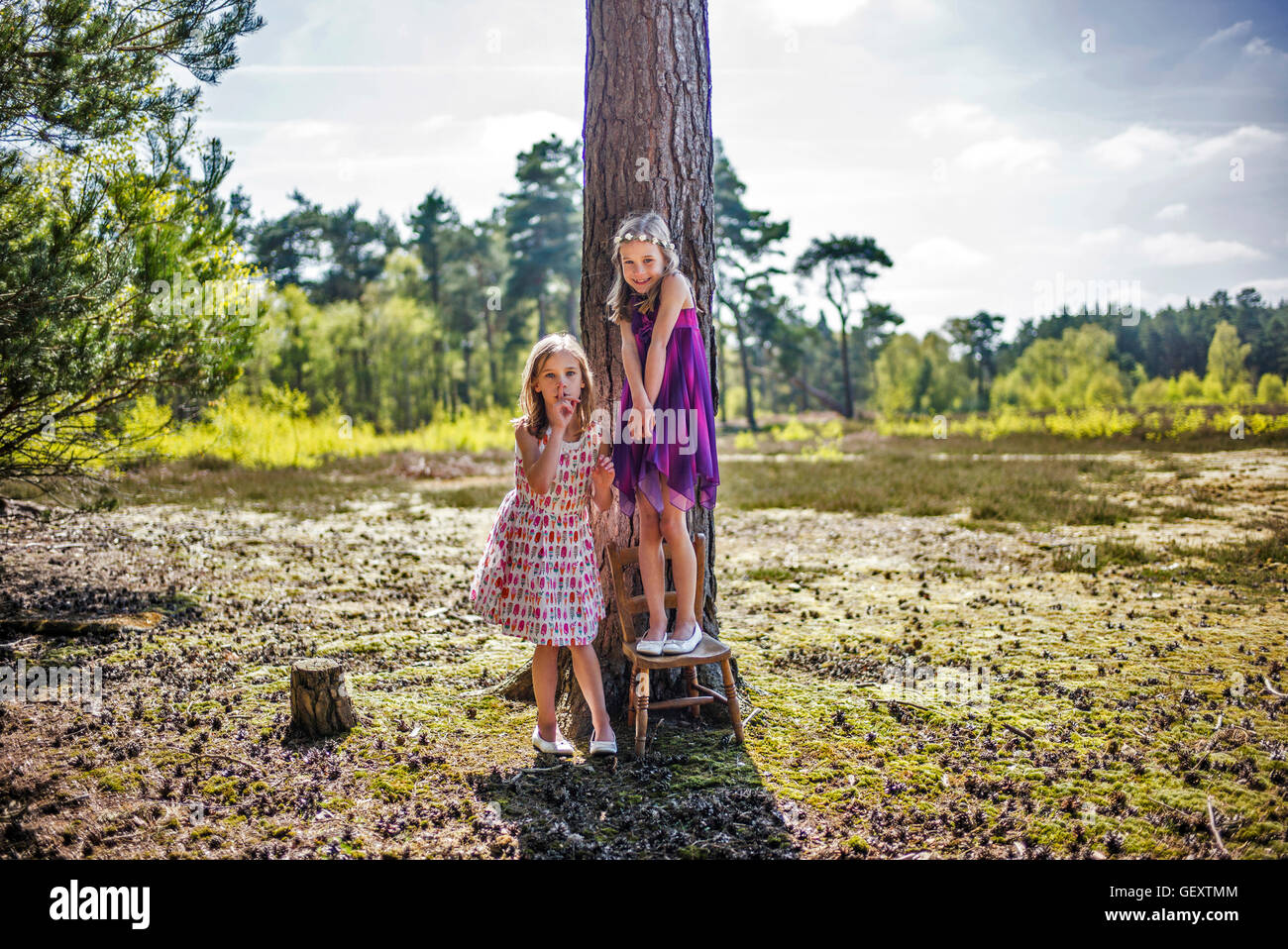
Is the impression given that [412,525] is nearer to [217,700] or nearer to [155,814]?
[217,700]

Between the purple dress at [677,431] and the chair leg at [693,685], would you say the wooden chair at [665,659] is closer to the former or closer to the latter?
the chair leg at [693,685]

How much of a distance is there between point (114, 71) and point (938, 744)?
6.19 m

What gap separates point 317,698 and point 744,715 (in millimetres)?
2152

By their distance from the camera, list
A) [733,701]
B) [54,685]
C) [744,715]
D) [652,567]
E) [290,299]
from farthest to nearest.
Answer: [290,299], [54,685], [744,715], [733,701], [652,567]

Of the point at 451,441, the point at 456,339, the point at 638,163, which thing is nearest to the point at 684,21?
the point at 638,163

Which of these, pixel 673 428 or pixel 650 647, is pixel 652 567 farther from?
pixel 673 428

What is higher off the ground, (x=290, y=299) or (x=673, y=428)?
(x=290, y=299)

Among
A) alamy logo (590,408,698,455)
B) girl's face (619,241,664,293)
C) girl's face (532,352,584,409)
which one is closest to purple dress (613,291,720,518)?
alamy logo (590,408,698,455)

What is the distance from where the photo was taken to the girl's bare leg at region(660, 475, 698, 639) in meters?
3.71

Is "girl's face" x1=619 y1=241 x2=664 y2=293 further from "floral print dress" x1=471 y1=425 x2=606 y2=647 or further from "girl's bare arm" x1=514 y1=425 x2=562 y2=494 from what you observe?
"girl's bare arm" x1=514 y1=425 x2=562 y2=494

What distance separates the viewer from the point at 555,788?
3.41 m

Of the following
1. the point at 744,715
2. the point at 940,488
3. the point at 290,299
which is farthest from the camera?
the point at 290,299

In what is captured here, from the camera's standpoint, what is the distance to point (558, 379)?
11.7 feet

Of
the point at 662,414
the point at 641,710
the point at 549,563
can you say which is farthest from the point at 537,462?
the point at 641,710
